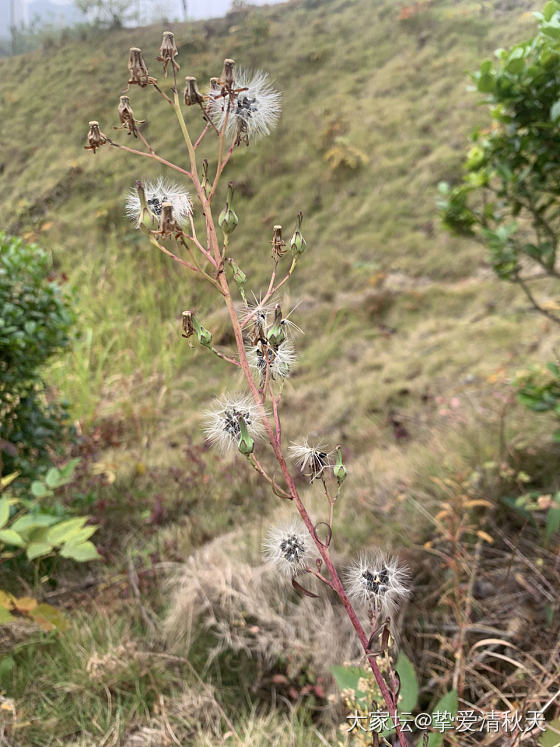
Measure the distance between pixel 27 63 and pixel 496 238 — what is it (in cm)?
886

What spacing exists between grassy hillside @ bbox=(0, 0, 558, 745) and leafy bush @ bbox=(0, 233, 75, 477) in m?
0.32

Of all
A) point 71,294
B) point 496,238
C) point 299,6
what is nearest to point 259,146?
point 299,6

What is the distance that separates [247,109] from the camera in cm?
71

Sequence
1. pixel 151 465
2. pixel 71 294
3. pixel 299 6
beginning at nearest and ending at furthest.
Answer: pixel 71 294
pixel 151 465
pixel 299 6

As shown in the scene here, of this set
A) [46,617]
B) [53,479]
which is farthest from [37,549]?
[53,479]

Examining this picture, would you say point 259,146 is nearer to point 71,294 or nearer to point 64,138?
point 64,138

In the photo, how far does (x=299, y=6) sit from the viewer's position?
8594 millimetres

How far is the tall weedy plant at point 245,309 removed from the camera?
60cm

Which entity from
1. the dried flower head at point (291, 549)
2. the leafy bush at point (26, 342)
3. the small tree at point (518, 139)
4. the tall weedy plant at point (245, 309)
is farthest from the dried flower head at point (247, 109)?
the leafy bush at point (26, 342)

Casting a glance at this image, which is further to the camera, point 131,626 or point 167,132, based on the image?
point 167,132

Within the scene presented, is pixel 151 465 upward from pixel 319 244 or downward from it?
downward

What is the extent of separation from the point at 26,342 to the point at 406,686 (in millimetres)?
2154

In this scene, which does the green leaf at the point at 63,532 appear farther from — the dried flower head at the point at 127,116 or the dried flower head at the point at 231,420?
the dried flower head at the point at 127,116

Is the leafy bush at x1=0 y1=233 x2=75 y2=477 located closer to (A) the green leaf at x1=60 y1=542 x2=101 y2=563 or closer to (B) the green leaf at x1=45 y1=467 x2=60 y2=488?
(B) the green leaf at x1=45 y1=467 x2=60 y2=488
